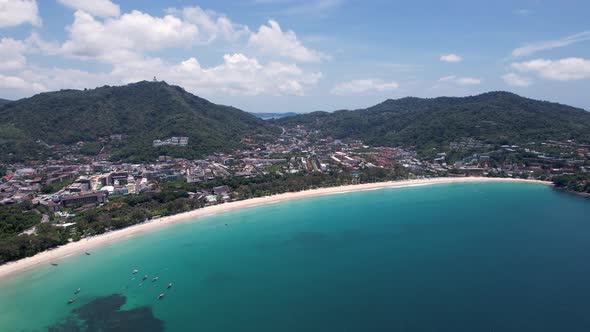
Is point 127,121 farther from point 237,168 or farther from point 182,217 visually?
point 182,217

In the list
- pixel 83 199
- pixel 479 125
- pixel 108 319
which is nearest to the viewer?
pixel 108 319

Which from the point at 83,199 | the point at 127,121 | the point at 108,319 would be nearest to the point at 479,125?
the point at 83,199

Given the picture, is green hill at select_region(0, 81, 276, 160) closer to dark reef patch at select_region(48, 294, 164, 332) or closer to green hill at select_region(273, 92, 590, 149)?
green hill at select_region(273, 92, 590, 149)

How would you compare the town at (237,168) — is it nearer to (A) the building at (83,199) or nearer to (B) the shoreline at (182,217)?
(A) the building at (83,199)

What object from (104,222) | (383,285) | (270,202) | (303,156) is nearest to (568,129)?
(303,156)

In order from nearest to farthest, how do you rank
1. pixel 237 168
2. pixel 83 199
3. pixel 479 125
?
pixel 83 199, pixel 237 168, pixel 479 125

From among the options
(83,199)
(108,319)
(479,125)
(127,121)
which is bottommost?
(108,319)

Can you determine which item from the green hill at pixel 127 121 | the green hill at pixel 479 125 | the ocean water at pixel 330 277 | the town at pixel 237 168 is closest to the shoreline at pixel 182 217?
the ocean water at pixel 330 277
